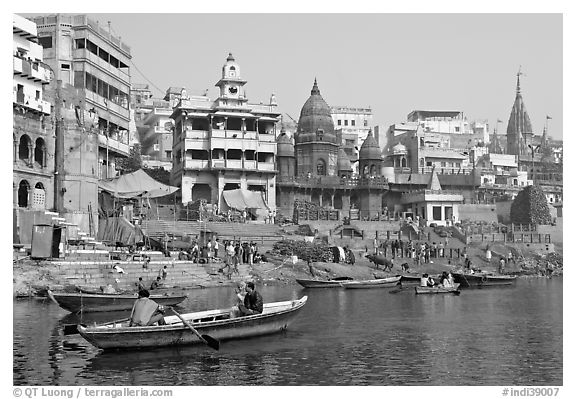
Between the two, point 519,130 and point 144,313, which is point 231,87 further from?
point 519,130

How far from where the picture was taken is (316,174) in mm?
63250

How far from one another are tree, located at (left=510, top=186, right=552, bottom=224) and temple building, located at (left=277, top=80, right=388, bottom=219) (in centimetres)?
1133

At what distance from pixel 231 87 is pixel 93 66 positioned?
13.0m

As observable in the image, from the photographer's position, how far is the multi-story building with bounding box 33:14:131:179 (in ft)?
145

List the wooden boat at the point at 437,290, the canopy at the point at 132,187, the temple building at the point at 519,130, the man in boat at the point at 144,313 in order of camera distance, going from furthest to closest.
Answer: the temple building at the point at 519,130, the canopy at the point at 132,187, the wooden boat at the point at 437,290, the man in boat at the point at 144,313

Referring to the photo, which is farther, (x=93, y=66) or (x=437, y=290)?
(x=93, y=66)

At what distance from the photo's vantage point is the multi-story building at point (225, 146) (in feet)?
180

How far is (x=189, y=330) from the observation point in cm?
1741

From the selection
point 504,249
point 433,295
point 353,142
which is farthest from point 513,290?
point 353,142

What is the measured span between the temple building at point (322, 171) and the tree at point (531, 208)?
11332mm

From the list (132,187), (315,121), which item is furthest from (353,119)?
(132,187)

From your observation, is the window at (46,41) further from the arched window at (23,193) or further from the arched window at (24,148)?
the arched window at (23,193)

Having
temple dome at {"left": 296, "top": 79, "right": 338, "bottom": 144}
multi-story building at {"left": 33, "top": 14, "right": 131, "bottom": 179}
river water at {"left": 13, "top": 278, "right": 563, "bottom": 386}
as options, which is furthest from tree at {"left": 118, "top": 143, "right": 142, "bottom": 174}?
river water at {"left": 13, "top": 278, "right": 563, "bottom": 386}

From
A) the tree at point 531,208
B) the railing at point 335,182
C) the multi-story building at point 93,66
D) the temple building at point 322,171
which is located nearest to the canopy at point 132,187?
the multi-story building at point 93,66
